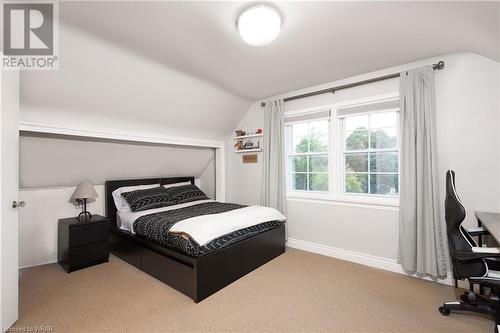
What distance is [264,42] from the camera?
1867 mm

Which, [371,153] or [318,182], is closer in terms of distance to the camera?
[371,153]

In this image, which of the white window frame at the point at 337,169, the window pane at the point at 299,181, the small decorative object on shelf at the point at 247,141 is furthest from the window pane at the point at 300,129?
the window pane at the point at 299,181

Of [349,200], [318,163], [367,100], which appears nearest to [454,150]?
[367,100]

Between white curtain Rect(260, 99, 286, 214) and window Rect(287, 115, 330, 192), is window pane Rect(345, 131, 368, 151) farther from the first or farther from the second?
white curtain Rect(260, 99, 286, 214)

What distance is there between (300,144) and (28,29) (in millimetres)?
3218

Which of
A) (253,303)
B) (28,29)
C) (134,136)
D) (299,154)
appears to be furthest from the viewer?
(299,154)

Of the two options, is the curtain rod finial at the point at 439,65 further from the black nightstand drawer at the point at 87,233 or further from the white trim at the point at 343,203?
the black nightstand drawer at the point at 87,233

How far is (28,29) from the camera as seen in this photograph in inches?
73.0

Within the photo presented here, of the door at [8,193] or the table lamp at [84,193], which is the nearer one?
the door at [8,193]

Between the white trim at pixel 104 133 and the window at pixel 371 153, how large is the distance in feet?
7.67

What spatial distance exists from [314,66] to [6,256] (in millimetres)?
3254

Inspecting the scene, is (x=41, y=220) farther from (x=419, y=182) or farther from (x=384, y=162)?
(x=419, y=182)

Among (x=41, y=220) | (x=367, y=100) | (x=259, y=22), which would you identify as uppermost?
(x=259, y=22)

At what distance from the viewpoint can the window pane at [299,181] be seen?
3.63m
